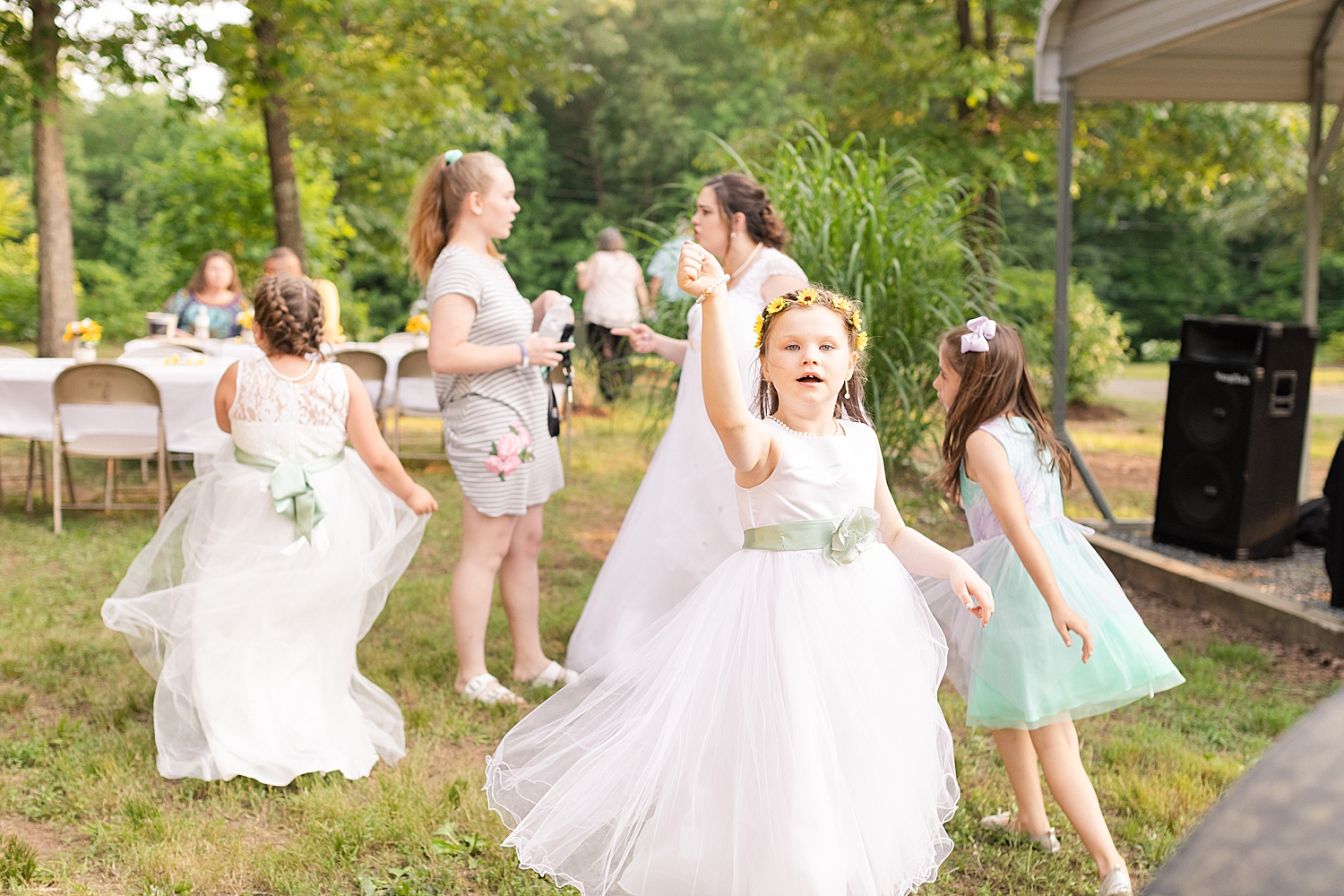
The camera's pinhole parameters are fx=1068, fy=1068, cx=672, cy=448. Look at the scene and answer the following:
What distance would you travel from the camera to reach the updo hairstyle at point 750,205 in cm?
369

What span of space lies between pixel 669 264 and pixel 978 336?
10.4 ft

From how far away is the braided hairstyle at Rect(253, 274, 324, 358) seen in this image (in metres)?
3.19

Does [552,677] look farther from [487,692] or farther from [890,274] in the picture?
[890,274]

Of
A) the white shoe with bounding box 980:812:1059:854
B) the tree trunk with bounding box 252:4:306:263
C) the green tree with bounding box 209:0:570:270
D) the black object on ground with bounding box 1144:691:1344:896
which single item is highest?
the green tree with bounding box 209:0:570:270

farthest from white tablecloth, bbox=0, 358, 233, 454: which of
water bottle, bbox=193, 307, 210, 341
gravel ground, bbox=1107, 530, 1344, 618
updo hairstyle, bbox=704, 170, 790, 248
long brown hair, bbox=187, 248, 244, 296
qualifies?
gravel ground, bbox=1107, 530, 1344, 618

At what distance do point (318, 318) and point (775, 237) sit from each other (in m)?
1.56

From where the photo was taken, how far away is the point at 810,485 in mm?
2174

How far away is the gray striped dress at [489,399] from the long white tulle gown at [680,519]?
1.44 feet

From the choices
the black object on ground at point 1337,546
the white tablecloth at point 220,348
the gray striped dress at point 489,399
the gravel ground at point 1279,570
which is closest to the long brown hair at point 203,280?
the white tablecloth at point 220,348

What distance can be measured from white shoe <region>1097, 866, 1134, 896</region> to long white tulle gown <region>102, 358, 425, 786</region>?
2030 mm

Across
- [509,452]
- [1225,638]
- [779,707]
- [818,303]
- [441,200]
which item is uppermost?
[441,200]

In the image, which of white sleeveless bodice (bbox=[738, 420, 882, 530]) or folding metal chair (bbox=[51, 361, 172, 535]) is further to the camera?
folding metal chair (bbox=[51, 361, 172, 535])

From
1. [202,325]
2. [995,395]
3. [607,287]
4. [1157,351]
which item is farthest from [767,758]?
[1157,351]

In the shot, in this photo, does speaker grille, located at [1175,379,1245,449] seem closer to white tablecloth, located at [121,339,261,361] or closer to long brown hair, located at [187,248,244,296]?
white tablecloth, located at [121,339,261,361]
